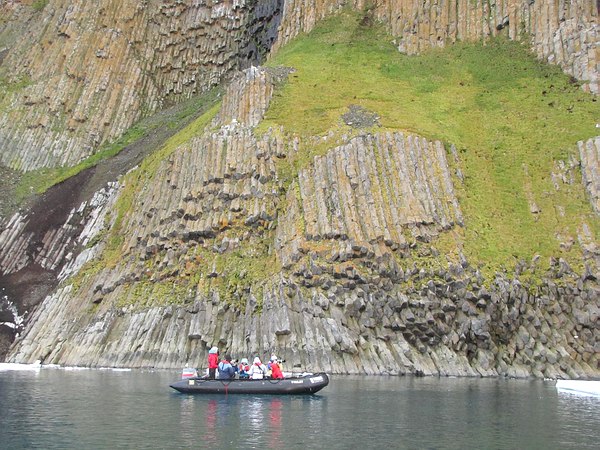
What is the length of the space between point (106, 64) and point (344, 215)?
5700cm

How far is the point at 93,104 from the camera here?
353 feet

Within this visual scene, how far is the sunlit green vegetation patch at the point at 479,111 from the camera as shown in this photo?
222ft

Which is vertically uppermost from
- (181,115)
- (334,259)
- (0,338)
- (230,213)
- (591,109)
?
(181,115)

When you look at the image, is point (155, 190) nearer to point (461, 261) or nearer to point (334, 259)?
point (334, 259)

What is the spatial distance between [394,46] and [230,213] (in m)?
36.4

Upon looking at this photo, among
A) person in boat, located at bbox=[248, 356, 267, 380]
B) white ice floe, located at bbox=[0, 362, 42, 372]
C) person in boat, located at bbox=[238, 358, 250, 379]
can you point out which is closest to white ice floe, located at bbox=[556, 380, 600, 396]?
person in boat, located at bbox=[248, 356, 267, 380]

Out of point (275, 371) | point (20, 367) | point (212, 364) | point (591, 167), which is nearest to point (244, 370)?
point (212, 364)

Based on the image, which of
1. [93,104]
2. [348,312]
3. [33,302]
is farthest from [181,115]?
[348,312]

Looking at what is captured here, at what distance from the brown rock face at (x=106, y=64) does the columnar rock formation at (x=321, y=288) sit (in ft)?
111

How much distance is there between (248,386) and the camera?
45688mm

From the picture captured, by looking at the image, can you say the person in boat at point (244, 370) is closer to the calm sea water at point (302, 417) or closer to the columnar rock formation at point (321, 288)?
the calm sea water at point (302, 417)

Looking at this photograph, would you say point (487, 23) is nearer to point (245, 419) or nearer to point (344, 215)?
point (344, 215)

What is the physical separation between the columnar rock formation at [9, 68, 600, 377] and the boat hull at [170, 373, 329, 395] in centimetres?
1198

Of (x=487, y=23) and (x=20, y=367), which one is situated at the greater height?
(x=487, y=23)
